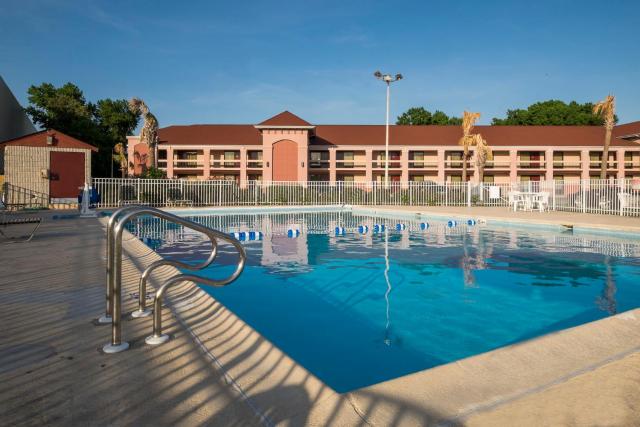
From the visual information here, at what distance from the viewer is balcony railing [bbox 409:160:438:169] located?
139ft

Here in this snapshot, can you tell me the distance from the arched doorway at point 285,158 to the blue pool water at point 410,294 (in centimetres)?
2651

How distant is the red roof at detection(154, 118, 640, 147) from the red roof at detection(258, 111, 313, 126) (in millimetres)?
4144

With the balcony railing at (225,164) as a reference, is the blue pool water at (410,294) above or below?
below

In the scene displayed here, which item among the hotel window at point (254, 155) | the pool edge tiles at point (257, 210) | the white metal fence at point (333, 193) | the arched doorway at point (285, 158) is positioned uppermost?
the hotel window at point (254, 155)

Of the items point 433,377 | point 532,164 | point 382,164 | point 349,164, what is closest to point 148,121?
point 349,164

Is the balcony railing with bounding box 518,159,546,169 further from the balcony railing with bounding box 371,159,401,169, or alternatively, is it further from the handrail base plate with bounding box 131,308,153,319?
the handrail base plate with bounding box 131,308,153,319

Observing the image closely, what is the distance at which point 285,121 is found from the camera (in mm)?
37031

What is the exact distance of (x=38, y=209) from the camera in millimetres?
19156

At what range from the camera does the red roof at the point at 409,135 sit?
41.6 metres

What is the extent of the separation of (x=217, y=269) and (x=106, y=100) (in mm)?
47737

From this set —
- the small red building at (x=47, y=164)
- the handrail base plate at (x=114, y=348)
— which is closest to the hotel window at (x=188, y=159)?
the small red building at (x=47, y=164)

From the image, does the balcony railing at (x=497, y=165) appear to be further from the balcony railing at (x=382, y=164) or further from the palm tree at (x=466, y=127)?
the balcony railing at (x=382, y=164)

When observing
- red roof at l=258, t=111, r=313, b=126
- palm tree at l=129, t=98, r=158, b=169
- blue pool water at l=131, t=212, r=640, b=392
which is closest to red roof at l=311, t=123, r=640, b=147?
red roof at l=258, t=111, r=313, b=126

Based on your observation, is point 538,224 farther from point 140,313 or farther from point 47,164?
point 47,164
